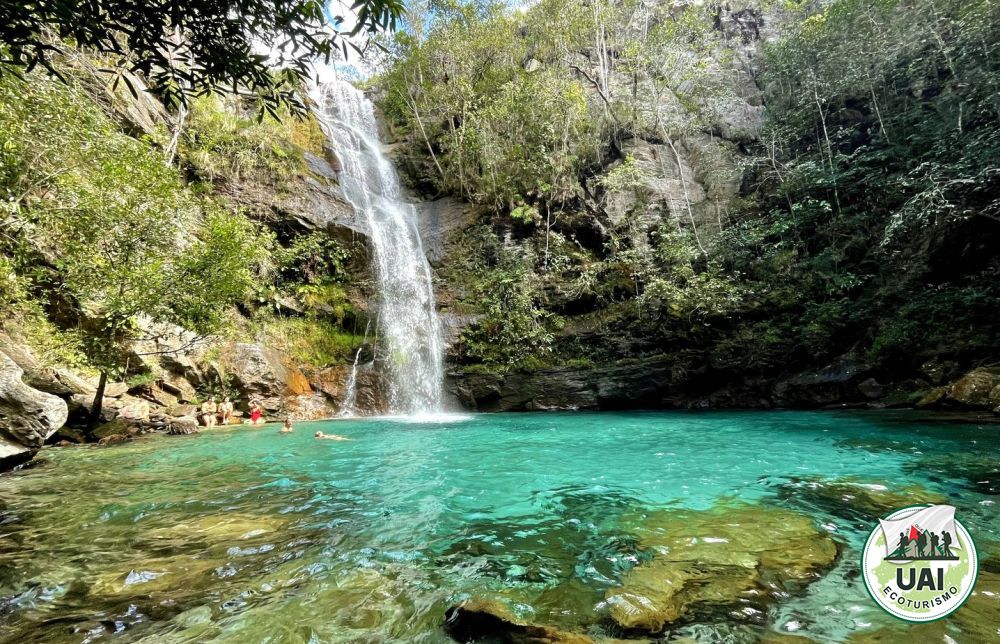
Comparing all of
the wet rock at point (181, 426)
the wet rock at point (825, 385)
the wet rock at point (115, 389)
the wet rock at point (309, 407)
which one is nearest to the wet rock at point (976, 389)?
the wet rock at point (825, 385)

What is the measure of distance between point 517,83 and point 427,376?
1410 cm

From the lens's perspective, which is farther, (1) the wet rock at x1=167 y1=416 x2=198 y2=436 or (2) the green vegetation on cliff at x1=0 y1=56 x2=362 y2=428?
(1) the wet rock at x1=167 y1=416 x2=198 y2=436

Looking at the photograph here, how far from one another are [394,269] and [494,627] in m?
17.3

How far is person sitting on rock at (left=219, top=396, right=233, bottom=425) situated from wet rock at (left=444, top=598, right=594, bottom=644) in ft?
41.5

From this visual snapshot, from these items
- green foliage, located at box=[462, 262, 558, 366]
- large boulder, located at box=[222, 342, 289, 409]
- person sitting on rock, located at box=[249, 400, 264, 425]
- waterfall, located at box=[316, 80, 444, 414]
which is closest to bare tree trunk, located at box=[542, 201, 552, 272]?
green foliage, located at box=[462, 262, 558, 366]

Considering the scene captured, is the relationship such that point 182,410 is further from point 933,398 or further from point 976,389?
point 976,389

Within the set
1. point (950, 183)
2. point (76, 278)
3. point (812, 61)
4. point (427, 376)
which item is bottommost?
point (427, 376)

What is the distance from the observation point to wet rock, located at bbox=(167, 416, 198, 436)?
10805mm

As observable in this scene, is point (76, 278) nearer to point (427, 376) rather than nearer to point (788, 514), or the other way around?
point (427, 376)

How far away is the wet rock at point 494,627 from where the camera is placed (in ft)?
7.60

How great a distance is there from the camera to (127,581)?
3.14 meters

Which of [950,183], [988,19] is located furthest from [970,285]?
[988,19]

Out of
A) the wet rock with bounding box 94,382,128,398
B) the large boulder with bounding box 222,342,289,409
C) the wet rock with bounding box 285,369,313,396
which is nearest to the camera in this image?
the wet rock with bounding box 94,382,128,398

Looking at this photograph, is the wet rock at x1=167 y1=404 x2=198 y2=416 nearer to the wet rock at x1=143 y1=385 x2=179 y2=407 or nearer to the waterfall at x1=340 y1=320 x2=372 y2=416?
the wet rock at x1=143 y1=385 x2=179 y2=407
